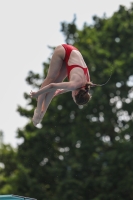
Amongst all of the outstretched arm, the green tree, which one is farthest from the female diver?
the green tree

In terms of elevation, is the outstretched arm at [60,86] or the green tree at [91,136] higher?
the green tree at [91,136]

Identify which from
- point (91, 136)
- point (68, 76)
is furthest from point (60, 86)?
point (91, 136)

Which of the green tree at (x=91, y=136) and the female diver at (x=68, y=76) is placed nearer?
the female diver at (x=68, y=76)

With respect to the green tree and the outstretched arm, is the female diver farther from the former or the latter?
the green tree

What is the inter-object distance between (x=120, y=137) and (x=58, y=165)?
3133 mm

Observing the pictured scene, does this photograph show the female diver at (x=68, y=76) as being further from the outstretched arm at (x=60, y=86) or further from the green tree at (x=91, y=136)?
the green tree at (x=91, y=136)

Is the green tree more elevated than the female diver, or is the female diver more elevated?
the green tree

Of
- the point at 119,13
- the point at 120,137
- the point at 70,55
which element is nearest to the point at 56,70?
the point at 70,55

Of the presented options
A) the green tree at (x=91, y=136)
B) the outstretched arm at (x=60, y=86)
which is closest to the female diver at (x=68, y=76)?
the outstretched arm at (x=60, y=86)

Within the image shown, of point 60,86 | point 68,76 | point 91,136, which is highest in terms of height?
point 91,136

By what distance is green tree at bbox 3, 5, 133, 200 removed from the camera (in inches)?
795

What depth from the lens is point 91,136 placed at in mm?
21141

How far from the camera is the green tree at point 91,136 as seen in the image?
20.2 meters

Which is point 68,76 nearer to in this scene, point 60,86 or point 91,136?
point 60,86
